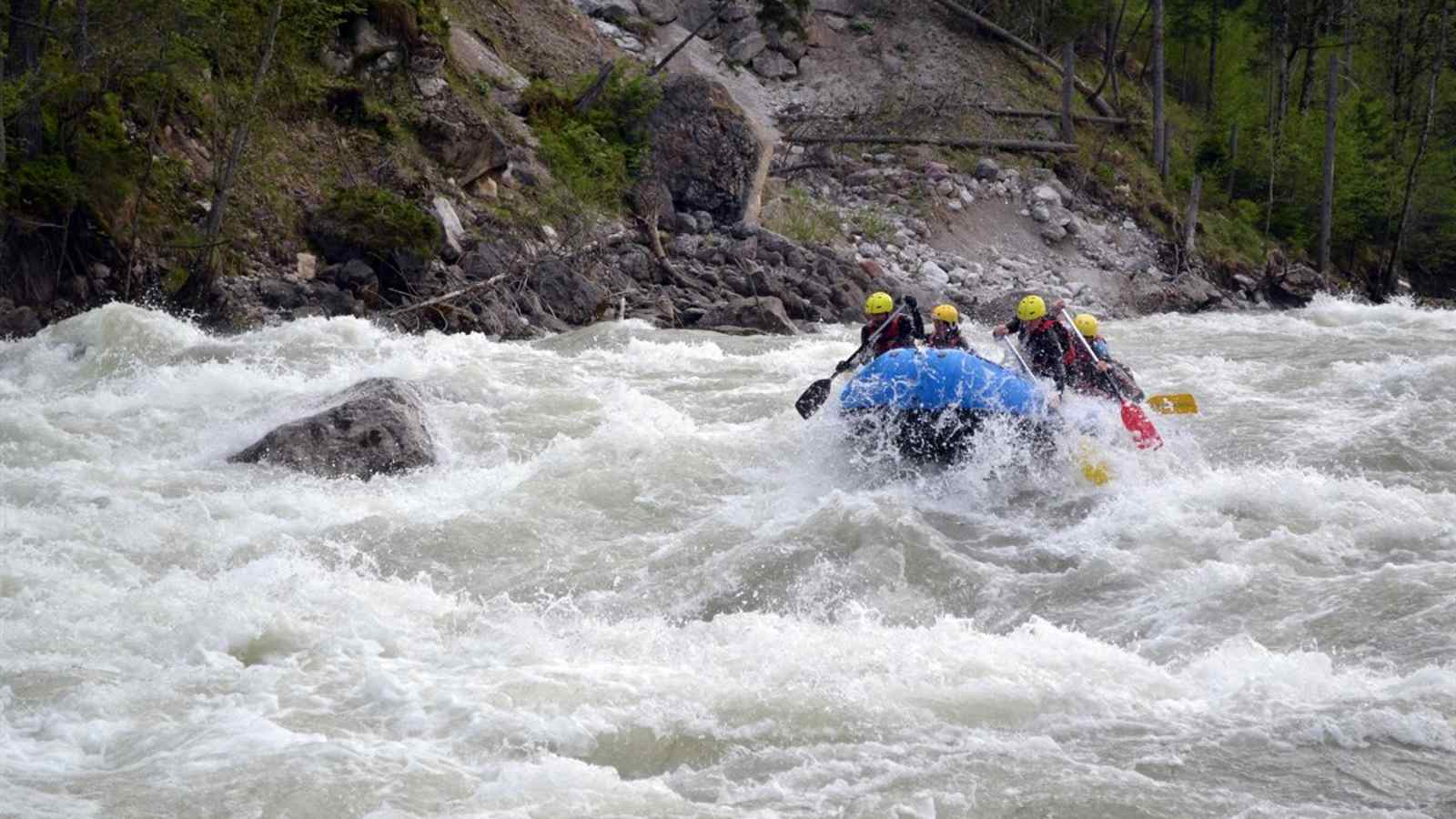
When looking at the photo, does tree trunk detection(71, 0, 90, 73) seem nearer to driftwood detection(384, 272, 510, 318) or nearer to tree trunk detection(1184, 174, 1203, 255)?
driftwood detection(384, 272, 510, 318)

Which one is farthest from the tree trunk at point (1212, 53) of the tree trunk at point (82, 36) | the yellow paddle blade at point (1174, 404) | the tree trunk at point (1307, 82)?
the tree trunk at point (82, 36)

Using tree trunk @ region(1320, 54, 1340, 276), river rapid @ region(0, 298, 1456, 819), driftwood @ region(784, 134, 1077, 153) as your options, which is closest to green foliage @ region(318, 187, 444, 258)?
river rapid @ region(0, 298, 1456, 819)

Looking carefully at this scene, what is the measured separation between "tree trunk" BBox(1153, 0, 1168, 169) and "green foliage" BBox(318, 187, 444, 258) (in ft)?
61.2

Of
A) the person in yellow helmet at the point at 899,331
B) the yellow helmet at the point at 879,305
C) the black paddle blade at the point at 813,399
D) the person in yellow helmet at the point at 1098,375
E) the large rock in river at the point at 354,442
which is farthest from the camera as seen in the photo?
the yellow helmet at the point at 879,305

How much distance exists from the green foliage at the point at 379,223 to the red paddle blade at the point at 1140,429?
8327 millimetres

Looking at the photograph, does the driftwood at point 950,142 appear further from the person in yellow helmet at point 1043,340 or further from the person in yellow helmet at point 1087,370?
the person in yellow helmet at point 1087,370

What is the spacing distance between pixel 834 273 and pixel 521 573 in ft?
39.0

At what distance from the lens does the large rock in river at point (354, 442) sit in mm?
8766

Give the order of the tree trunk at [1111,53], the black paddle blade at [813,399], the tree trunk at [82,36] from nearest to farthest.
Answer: the black paddle blade at [813,399], the tree trunk at [82,36], the tree trunk at [1111,53]

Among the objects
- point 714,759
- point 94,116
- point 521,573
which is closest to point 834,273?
point 94,116

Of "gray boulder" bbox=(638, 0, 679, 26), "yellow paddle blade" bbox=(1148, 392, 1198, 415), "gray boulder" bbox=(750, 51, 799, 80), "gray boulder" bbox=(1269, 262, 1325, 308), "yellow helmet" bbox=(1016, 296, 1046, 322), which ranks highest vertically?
"gray boulder" bbox=(638, 0, 679, 26)

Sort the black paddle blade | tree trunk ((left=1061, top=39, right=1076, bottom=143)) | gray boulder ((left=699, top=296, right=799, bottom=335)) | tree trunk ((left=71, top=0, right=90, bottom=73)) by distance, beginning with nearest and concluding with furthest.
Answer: the black paddle blade < tree trunk ((left=71, top=0, right=90, bottom=73)) < gray boulder ((left=699, top=296, right=799, bottom=335)) < tree trunk ((left=1061, top=39, right=1076, bottom=143))

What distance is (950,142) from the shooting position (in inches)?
1038

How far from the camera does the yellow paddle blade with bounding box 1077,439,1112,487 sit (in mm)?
9023
